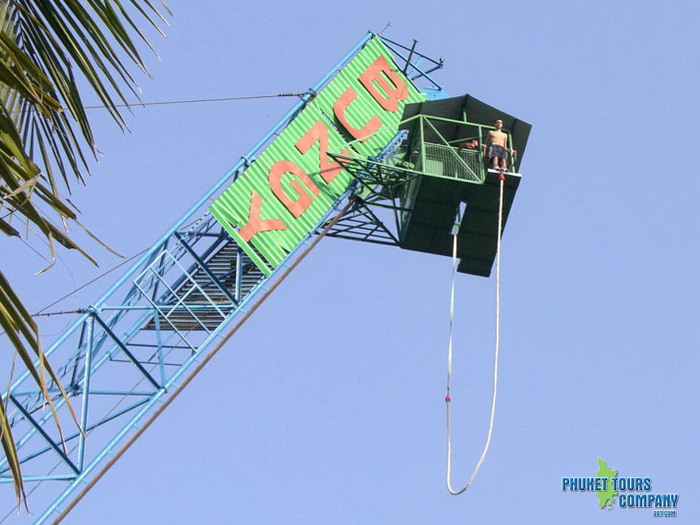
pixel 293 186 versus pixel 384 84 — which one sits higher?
pixel 384 84

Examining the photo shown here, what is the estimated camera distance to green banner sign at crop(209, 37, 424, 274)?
24250 mm

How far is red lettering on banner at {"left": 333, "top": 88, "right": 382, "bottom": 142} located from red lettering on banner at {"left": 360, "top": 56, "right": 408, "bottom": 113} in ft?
1.53

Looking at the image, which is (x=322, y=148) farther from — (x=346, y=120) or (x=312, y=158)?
(x=346, y=120)

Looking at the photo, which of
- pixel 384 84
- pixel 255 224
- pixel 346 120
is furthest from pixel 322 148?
pixel 384 84

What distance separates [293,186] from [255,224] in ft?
4.15

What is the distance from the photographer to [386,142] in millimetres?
26547

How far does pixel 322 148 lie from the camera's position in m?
25.5

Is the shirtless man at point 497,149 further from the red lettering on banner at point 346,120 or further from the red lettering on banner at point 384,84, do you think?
the red lettering on banner at point 384,84

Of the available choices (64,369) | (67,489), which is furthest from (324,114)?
(67,489)

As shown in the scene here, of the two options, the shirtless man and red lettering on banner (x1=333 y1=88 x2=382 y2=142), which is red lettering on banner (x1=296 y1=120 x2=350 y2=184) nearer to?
red lettering on banner (x1=333 y1=88 x2=382 y2=142)

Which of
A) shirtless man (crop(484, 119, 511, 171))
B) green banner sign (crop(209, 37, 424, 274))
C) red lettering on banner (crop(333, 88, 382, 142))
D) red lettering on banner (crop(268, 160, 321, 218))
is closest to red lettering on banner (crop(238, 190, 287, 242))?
green banner sign (crop(209, 37, 424, 274))

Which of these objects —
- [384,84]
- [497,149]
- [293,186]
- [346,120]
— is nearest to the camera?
[497,149]

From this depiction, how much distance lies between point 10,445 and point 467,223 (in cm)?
1890

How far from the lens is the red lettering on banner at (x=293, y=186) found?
24781 mm
